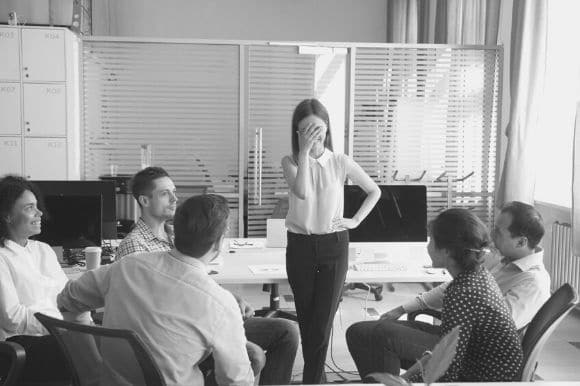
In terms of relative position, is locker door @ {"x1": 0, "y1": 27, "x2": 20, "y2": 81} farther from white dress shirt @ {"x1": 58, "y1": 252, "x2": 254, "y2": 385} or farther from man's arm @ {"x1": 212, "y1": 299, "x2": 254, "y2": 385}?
man's arm @ {"x1": 212, "y1": 299, "x2": 254, "y2": 385}

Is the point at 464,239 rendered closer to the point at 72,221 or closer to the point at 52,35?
A: the point at 72,221

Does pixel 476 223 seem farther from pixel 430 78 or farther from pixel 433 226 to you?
pixel 430 78

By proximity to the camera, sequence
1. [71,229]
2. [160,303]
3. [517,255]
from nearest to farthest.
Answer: [160,303] → [517,255] → [71,229]

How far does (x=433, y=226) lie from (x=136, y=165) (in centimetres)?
401

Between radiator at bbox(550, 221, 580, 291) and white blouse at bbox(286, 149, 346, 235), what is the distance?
2.48 meters

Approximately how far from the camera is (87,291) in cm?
191

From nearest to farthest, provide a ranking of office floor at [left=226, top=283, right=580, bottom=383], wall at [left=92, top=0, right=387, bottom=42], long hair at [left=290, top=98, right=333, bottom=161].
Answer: long hair at [left=290, top=98, right=333, bottom=161], office floor at [left=226, top=283, right=580, bottom=383], wall at [left=92, top=0, right=387, bottom=42]

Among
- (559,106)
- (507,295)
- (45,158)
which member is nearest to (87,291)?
(507,295)

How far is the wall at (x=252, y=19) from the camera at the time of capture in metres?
7.72

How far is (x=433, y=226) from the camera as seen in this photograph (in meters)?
2.15

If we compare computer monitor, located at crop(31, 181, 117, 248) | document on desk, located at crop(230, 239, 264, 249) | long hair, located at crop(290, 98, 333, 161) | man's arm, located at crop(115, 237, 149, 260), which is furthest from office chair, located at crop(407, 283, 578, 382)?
computer monitor, located at crop(31, 181, 117, 248)

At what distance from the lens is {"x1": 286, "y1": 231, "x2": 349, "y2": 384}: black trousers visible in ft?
9.39

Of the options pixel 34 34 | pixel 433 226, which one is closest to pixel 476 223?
pixel 433 226

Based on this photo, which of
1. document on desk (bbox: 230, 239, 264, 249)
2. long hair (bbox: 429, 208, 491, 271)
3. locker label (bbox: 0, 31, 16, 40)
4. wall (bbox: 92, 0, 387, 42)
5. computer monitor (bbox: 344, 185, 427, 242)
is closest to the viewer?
long hair (bbox: 429, 208, 491, 271)
